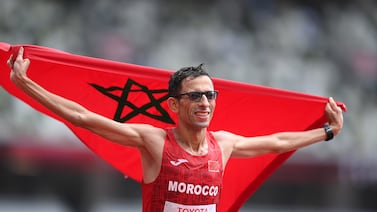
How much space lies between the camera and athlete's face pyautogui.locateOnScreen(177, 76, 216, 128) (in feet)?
18.6

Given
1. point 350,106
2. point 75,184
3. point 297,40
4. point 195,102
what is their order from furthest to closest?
point 297,40 < point 350,106 < point 75,184 < point 195,102

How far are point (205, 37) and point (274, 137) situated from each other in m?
10.7

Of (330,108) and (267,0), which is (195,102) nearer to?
(330,108)

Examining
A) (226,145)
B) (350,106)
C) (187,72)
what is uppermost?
(350,106)

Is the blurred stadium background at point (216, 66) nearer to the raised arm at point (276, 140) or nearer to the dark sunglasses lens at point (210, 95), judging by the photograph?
the raised arm at point (276, 140)

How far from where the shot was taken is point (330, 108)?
6719mm

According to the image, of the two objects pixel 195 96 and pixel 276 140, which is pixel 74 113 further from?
pixel 276 140

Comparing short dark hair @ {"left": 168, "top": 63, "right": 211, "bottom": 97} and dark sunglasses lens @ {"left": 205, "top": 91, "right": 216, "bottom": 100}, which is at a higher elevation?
short dark hair @ {"left": 168, "top": 63, "right": 211, "bottom": 97}

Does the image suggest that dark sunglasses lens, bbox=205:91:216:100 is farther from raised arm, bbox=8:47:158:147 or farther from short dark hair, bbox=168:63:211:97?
raised arm, bbox=8:47:158:147

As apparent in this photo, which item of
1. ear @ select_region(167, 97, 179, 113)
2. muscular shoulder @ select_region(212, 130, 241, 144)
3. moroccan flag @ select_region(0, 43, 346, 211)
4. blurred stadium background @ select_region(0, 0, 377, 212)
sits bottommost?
muscular shoulder @ select_region(212, 130, 241, 144)

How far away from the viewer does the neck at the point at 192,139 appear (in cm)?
576

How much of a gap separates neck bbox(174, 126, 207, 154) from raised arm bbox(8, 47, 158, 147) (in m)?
0.25

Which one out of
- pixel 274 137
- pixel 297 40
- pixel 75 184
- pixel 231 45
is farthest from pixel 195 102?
pixel 297 40

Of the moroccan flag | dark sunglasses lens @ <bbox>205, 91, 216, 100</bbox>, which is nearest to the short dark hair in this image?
dark sunglasses lens @ <bbox>205, 91, 216, 100</bbox>
